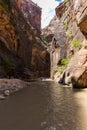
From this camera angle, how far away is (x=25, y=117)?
345 inches

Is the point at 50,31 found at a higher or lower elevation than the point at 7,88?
higher

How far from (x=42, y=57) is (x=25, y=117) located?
61.1 meters

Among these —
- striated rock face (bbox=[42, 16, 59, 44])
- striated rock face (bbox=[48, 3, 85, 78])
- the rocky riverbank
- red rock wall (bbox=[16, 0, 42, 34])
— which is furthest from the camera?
red rock wall (bbox=[16, 0, 42, 34])

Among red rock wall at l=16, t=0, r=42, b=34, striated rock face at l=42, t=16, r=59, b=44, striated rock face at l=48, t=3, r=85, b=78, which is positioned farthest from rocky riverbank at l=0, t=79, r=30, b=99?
red rock wall at l=16, t=0, r=42, b=34

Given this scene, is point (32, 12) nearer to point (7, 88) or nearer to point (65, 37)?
point (65, 37)

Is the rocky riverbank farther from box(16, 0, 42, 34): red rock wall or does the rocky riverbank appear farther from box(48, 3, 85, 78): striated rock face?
box(16, 0, 42, 34): red rock wall

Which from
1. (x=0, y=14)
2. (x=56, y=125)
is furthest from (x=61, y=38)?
(x=56, y=125)

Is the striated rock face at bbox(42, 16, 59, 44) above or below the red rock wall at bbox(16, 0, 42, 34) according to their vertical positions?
below

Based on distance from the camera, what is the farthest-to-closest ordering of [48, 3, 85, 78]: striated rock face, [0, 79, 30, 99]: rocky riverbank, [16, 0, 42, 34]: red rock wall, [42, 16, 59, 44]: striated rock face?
1. [16, 0, 42, 34]: red rock wall
2. [42, 16, 59, 44]: striated rock face
3. [48, 3, 85, 78]: striated rock face
4. [0, 79, 30, 99]: rocky riverbank

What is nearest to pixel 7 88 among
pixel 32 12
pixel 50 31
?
pixel 50 31

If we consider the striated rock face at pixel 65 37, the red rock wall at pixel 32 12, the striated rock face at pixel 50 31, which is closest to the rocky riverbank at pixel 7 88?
the striated rock face at pixel 65 37

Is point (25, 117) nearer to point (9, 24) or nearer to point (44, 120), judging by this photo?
point (44, 120)

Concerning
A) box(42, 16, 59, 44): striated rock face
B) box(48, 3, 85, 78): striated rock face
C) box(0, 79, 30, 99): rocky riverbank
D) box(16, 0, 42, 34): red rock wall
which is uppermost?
box(16, 0, 42, 34): red rock wall

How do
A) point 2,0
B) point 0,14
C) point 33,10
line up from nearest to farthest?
point 0,14 < point 2,0 < point 33,10
